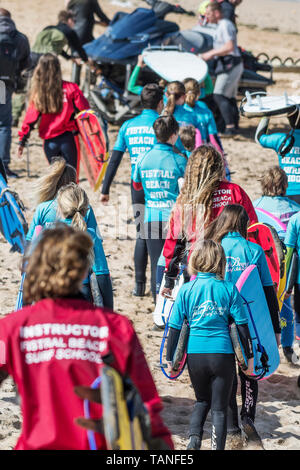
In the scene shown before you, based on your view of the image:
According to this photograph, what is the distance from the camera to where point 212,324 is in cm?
419

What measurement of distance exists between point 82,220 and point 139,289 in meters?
3.08

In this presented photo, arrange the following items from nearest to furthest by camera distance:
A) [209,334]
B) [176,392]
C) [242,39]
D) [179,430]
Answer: [209,334] < [179,430] < [176,392] < [242,39]

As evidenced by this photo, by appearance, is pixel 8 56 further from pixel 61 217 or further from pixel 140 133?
pixel 61 217

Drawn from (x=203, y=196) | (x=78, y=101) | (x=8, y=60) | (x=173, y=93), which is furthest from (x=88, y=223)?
(x=8, y=60)

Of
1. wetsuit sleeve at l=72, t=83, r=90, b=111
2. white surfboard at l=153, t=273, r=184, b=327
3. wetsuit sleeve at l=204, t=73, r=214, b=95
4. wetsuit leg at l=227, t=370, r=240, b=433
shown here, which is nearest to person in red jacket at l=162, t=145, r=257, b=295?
white surfboard at l=153, t=273, r=184, b=327

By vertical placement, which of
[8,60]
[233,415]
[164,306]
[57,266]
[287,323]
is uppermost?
[57,266]

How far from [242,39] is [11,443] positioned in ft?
70.1

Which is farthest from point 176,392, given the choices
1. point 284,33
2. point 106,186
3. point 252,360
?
point 284,33

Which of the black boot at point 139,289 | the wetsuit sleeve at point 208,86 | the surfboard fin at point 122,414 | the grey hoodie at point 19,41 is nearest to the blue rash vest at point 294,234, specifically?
the black boot at point 139,289

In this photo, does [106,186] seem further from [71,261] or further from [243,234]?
[71,261]

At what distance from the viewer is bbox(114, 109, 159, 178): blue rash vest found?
687 centimetres

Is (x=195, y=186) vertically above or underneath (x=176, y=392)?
above

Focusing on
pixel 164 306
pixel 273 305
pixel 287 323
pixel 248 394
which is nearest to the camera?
pixel 273 305

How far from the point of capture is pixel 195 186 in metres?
5.11
